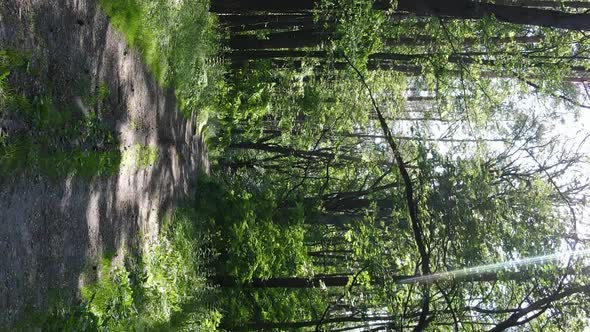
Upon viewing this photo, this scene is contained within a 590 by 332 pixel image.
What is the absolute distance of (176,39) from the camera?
1028 cm

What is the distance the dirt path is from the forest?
0.09m

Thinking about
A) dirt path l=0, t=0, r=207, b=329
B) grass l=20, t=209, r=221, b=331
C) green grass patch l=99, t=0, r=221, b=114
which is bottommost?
grass l=20, t=209, r=221, b=331

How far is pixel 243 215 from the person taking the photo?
1301 centimetres

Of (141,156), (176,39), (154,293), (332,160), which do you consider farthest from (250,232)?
(332,160)

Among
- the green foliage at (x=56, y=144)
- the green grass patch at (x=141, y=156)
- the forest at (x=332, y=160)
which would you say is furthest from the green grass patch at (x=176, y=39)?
the green foliage at (x=56, y=144)

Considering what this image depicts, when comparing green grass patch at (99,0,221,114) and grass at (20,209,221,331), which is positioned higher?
green grass patch at (99,0,221,114)

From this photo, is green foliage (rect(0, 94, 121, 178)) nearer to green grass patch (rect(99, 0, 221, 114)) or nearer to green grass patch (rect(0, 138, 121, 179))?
green grass patch (rect(0, 138, 121, 179))

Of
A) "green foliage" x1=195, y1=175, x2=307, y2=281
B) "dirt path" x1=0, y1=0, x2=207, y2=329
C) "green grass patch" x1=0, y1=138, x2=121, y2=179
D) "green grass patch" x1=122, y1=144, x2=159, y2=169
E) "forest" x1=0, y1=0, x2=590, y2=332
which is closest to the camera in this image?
"green grass patch" x1=0, y1=138, x2=121, y2=179

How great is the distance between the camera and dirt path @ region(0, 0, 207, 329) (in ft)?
16.5

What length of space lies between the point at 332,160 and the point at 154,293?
429 inches

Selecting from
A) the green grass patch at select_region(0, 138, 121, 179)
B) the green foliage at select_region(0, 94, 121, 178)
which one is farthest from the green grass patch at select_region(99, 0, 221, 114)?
the green grass patch at select_region(0, 138, 121, 179)

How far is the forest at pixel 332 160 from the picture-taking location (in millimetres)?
7105

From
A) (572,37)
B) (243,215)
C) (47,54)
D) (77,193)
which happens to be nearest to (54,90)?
(47,54)

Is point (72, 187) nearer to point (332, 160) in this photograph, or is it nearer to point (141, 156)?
point (141, 156)
